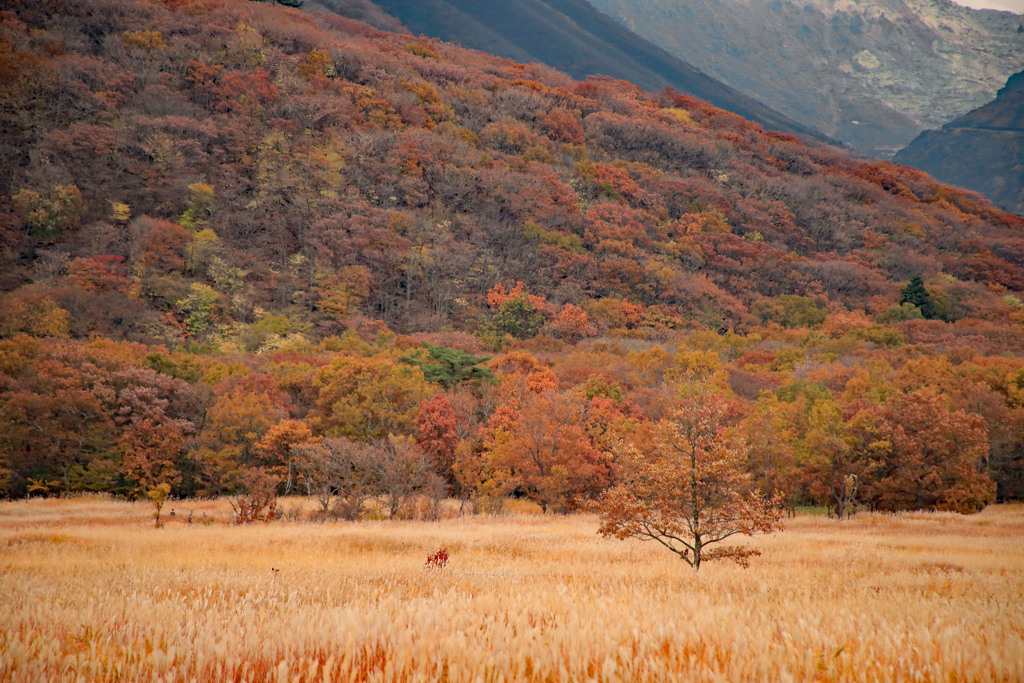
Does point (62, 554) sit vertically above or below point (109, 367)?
above

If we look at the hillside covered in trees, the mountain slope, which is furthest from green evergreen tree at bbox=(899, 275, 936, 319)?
the mountain slope

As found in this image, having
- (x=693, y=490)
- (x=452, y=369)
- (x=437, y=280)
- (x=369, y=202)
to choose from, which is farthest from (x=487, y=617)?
(x=369, y=202)

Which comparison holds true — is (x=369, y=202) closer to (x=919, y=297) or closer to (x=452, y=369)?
(x=452, y=369)

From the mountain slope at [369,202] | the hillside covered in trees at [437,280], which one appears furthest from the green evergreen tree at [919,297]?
the mountain slope at [369,202]

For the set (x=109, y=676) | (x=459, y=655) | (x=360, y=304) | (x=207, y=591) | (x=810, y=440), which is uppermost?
(x=459, y=655)

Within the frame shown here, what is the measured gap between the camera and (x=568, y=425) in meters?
34.6

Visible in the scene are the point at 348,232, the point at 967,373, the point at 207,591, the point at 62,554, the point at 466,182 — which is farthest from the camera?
the point at 466,182

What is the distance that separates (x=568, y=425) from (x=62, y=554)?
2516cm

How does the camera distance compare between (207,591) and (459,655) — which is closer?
(459,655)

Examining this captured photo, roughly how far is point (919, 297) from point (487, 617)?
10288 centimetres

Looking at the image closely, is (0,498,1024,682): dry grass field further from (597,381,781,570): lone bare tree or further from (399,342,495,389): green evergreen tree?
(399,342,495,389): green evergreen tree

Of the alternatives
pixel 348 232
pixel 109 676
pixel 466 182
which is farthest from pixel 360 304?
pixel 109 676

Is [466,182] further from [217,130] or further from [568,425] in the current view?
[568,425]

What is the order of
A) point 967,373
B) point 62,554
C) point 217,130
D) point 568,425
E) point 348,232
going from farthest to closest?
point 217,130
point 348,232
point 967,373
point 568,425
point 62,554
